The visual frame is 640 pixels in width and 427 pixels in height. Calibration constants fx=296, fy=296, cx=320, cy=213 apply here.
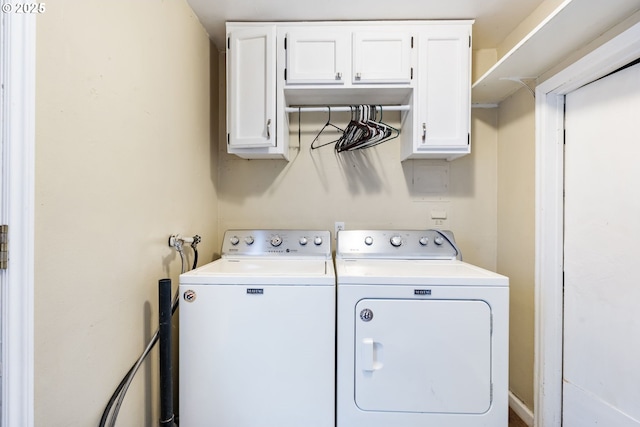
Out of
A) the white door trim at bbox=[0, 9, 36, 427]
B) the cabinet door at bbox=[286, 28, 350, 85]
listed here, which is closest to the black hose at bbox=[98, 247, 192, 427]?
the white door trim at bbox=[0, 9, 36, 427]

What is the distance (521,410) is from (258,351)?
172 cm

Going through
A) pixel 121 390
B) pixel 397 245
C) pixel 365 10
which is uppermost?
pixel 365 10

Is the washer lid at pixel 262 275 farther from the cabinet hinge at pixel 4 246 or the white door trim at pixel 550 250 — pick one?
the white door trim at pixel 550 250

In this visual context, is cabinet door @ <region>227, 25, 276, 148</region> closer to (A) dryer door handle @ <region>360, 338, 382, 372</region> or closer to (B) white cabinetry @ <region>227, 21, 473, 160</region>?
(B) white cabinetry @ <region>227, 21, 473, 160</region>

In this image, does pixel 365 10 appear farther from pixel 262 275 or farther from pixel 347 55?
pixel 262 275

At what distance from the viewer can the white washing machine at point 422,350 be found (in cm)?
129

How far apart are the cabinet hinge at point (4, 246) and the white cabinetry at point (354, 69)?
1240mm

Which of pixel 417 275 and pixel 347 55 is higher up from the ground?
pixel 347 55

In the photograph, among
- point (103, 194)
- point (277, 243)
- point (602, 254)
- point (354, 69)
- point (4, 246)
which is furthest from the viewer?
point (277, 243)

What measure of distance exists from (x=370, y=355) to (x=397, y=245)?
76 cm

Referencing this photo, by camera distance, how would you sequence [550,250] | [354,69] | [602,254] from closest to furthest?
[602,254] < [550,250] < [354,69]

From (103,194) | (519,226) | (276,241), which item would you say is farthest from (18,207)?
(519,226)

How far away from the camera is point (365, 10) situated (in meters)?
1.75

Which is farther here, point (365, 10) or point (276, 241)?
point (276, 241)
